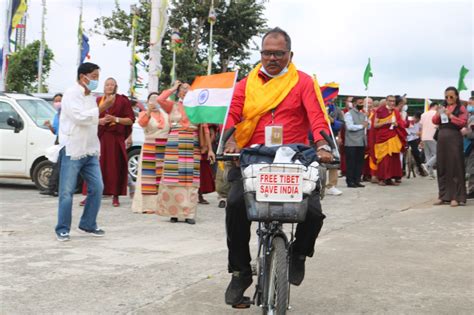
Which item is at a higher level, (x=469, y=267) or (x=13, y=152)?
(x=13, y=152)

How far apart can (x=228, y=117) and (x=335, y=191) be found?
9.28 meters

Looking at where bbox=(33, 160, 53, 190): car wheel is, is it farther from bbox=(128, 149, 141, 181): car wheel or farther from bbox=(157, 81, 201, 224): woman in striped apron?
bbox=(157, 81, 201, 224): woman in striped apron

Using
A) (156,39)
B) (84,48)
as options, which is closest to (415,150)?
(156,39)

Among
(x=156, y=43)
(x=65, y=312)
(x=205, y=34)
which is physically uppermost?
(x=205, y=34)

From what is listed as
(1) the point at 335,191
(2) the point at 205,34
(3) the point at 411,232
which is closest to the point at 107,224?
(3) the point at 411,232

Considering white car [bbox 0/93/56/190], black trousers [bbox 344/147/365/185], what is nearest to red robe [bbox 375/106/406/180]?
black trousers [bbox 344/147/365/185]

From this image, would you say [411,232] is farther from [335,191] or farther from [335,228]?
[335,191]

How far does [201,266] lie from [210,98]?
10.3 feet

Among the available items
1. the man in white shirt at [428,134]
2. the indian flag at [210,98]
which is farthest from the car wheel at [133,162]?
the man in white shirt at [428,134]

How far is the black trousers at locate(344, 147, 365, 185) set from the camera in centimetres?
1555

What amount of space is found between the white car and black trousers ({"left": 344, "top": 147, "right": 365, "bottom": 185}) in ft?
20.1

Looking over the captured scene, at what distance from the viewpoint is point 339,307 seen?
519cm

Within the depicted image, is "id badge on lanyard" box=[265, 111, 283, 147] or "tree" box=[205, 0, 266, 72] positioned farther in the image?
"tree" box=[205, 0, 266, 72]

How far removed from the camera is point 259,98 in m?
4.86
